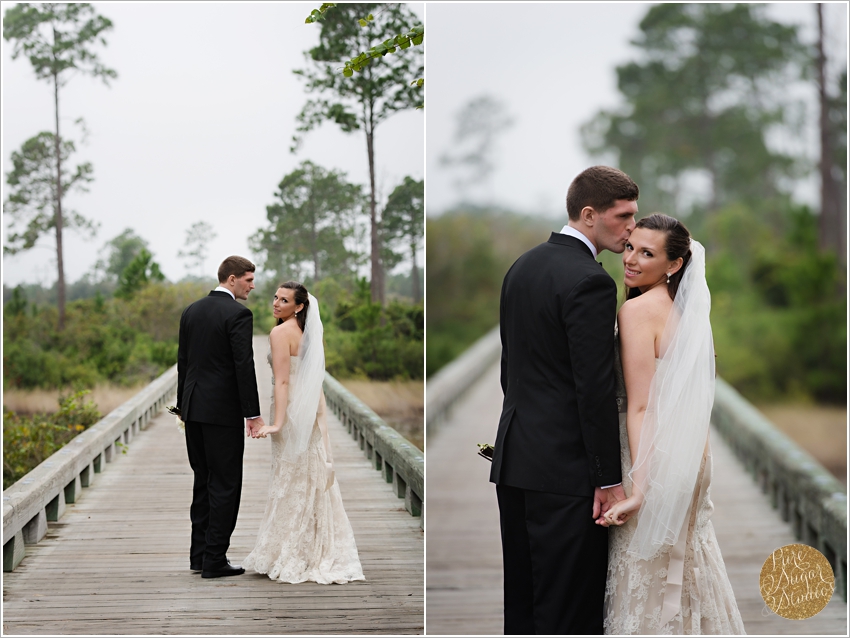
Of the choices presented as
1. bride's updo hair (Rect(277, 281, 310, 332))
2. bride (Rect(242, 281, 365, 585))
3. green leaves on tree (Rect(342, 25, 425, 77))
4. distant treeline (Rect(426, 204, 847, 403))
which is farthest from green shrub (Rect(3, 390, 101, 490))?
distant treeline (Rect(426, 204, 847, 403))

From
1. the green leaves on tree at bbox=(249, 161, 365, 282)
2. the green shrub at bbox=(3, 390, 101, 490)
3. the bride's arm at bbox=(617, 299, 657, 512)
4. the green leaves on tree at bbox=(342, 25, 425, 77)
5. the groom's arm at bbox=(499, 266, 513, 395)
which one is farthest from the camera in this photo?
the green shrub at bbox=(3, 390, 101, 490)

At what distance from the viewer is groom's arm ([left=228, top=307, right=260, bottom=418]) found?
2832 mm

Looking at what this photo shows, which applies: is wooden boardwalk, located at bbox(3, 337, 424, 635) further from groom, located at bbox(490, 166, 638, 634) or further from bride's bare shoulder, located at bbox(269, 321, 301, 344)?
groom, located at bbox(490, 166, 638, 634)

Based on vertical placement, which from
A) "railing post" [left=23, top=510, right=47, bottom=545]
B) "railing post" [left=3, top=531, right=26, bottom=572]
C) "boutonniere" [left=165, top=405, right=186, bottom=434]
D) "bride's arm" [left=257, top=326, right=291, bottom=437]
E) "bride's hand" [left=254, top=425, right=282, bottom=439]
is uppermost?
"bride's arm" [left=257, top=326, right=291, bottom=437]

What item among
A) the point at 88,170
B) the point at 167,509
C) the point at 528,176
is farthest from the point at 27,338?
the point at 528,176

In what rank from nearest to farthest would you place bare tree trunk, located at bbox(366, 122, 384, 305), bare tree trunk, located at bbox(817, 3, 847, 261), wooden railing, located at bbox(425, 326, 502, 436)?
bare tree trunk, located at bbox(366, 122, 384, 305), wooden railing, located at bbox(425, 326, 502, 436), bare tree trunk, located at bbox(817, 3, 847, 261)

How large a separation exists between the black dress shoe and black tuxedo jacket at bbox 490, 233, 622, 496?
4.00ft

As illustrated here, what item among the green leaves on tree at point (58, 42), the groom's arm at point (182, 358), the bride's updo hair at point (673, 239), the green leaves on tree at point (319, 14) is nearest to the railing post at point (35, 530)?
the groom's arm at point (182, 358)

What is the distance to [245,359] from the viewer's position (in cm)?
284

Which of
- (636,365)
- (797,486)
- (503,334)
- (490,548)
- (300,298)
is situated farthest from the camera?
(490,548)

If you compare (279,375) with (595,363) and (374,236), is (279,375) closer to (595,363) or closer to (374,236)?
(374,236)

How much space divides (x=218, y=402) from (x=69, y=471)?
2.43 ft

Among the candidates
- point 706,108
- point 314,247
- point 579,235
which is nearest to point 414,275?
point 314,247

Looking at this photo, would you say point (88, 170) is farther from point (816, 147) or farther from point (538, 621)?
point (816, 147)
